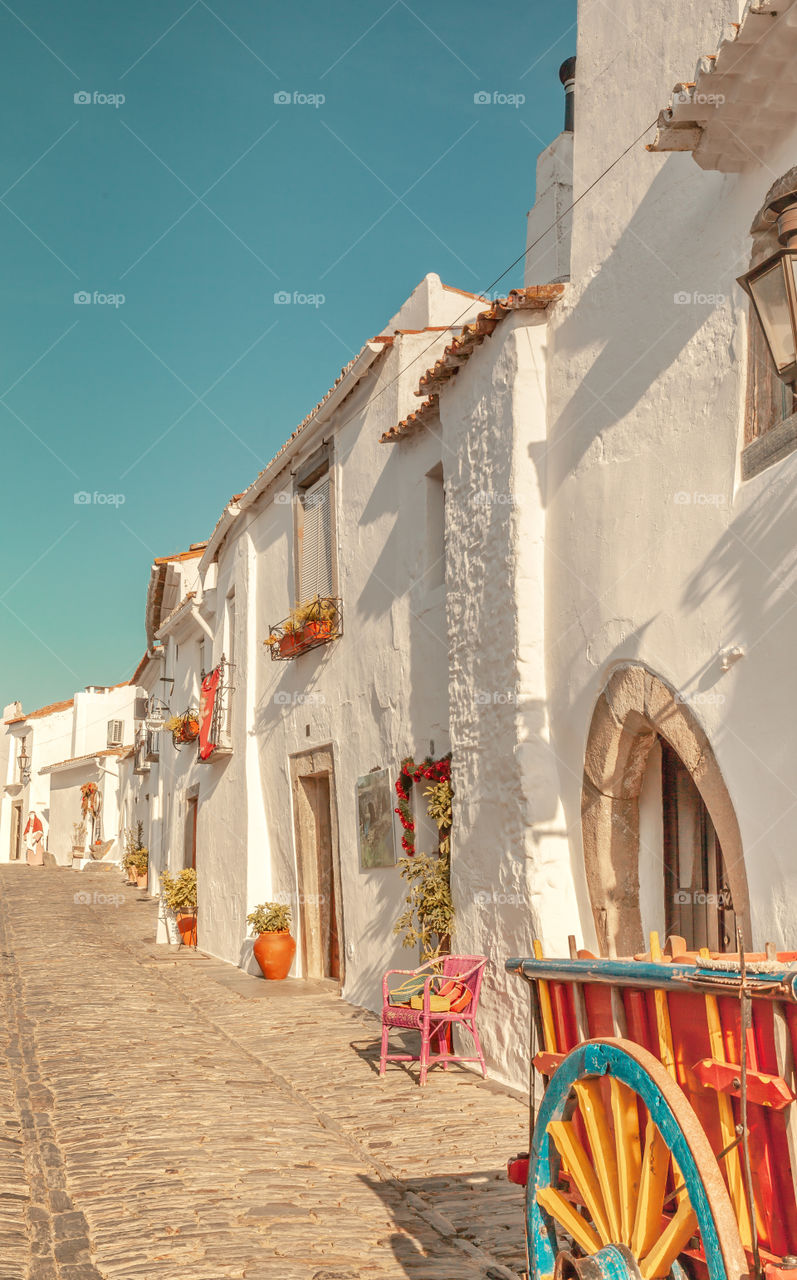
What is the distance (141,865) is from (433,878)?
19.2m

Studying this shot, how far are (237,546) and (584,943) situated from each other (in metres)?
9.40

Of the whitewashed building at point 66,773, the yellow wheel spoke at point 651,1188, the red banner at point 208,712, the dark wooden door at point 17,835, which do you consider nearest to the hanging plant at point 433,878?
the yellow wheel spoke at point 651,1188

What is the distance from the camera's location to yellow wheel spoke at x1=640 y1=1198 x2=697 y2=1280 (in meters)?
2.32

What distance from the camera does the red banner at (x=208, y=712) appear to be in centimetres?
1488

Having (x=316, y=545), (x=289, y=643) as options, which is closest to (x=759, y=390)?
(x=316, y=545)

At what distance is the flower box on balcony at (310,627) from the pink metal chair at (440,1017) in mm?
4262

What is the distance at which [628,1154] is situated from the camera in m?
2.61

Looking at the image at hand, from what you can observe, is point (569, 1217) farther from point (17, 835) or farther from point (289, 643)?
point (17, 835)

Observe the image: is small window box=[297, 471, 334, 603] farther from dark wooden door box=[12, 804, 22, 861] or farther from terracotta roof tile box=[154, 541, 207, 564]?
dark wooden door box=[12, 804, 22, 861]

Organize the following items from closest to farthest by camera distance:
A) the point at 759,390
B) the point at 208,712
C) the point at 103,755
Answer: the point at 759,390 → the point at 208,712 → the point at 103,755

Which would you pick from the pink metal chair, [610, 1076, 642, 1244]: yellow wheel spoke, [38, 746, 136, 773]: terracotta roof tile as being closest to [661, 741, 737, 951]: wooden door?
the pink metal chair

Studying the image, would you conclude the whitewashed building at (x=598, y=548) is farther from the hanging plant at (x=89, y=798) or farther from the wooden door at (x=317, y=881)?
the hanging plant at (x=89, y=798)

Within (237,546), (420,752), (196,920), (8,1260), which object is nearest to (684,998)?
(8,1260)

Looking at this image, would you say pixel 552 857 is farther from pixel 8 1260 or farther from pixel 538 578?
pixel 8 1260
